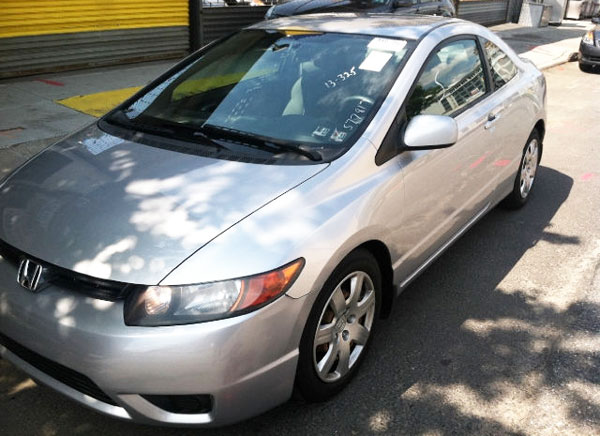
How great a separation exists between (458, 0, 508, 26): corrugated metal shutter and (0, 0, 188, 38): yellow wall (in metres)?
9.96

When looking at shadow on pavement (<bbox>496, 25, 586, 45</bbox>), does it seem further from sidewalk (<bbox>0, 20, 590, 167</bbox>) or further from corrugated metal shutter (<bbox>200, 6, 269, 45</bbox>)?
sidewalk (<bbox>0, 20, 590, 167</bbox>)

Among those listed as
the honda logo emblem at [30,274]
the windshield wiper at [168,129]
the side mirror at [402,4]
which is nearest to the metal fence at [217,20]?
the side mirror at [402,4]

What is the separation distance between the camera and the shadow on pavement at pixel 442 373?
9.84ft

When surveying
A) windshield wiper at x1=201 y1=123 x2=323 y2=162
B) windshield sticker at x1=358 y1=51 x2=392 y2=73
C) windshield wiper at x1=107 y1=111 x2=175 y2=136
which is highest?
windshield sticker at x1=358 y1=51 x2=392 y2=73

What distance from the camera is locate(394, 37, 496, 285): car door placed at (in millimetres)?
3535

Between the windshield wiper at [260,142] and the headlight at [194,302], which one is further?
the windshield wiper at [260,142]

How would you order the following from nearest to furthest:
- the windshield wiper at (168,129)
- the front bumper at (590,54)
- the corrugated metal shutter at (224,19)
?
1. the windshield wiper at (168,129)
2. the corrugated metal shutter at (224,19)
3. the front bumper at (590,54)

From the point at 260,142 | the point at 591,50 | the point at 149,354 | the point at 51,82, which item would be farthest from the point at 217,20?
the point at 149,354

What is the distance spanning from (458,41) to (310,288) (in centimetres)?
236

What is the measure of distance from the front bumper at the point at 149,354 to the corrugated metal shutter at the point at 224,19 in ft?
32.2

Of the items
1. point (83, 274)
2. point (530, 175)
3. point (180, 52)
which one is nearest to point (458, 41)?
point (530, 175)

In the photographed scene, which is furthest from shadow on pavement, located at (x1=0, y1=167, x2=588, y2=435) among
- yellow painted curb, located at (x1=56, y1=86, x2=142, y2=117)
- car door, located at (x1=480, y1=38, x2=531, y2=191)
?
yellow painted curb, located at (x1=56, y1=86, x2=142, y2=117)

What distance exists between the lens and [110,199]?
294cm

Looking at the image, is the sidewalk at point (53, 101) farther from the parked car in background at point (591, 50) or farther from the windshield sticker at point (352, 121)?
the parked car in background at point (591, 50)
